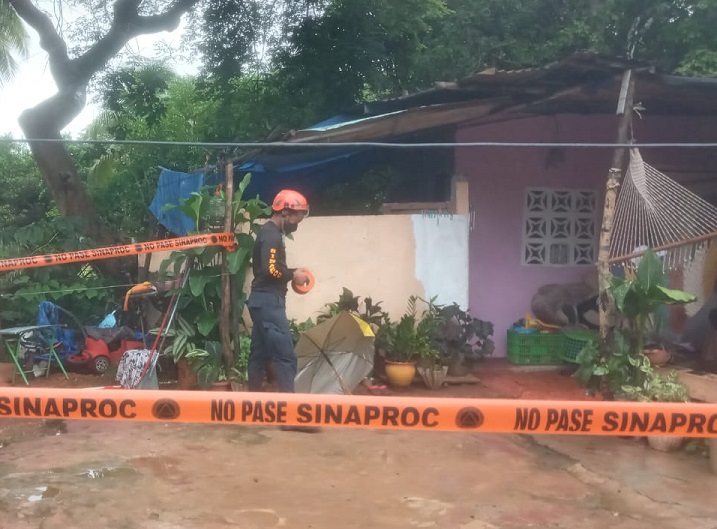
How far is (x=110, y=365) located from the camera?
772 centimetres

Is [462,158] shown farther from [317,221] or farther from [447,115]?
[317,221]

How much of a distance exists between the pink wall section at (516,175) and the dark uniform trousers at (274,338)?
330 cm

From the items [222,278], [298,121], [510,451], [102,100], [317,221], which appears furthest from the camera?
[102,100]

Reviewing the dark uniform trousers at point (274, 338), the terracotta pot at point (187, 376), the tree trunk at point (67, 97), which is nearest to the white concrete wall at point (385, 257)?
the terracotta pot at point (187, 376)

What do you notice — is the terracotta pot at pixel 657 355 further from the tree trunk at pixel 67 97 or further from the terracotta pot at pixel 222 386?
the tree trunk at pixel 67 97

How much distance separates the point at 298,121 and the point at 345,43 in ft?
5.02

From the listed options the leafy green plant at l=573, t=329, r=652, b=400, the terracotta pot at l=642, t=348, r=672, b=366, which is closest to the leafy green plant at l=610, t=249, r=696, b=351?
the leafy green plant at l=573, t=329, r=652, b=400

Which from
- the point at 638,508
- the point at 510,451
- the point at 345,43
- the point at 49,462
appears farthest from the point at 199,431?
the point at 345,43

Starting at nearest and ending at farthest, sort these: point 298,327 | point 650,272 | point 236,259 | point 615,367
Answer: point 650,272 < point 615,367 < point 236,259 < point 298,327

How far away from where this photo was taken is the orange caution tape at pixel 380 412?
267 centimetres

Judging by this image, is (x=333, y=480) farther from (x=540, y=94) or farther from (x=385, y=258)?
(x=540, y=94)

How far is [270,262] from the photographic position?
5242 millimetres

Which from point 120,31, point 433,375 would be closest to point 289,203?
point 433,375

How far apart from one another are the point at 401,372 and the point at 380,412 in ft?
13.4
